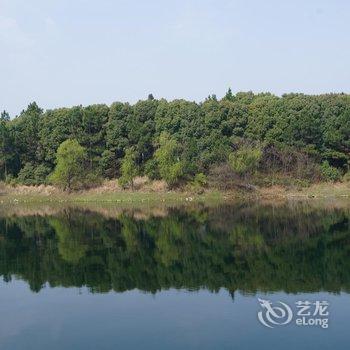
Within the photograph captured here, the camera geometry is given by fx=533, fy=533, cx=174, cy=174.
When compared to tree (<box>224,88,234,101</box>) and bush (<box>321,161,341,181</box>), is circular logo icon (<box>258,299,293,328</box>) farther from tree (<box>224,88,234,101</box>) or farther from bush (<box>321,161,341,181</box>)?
tree (<box>224,88,234,101</box>)

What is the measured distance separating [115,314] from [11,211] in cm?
4004

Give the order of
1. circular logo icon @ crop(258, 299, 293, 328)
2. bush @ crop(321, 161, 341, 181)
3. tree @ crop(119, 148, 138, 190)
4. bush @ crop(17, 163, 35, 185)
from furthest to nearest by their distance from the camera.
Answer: bush @ crop(17, 163, 35, 185) → tree @ crop(119, 148, 138, 190) → bush @ crop(321, 161, 341, 181) → circular logo icon @ crop(258, 299, 293, 328)

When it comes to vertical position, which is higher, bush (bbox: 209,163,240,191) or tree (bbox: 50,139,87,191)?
tree (bbox: 50,139,87,191)

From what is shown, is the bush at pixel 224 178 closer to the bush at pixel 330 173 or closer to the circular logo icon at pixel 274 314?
the bush at pixel 330 173

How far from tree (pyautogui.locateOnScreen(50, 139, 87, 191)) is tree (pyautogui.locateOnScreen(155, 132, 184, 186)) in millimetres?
10091

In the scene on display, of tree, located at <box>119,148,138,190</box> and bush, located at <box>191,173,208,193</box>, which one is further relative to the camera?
tree, located at <box>119,148,138,190</box>

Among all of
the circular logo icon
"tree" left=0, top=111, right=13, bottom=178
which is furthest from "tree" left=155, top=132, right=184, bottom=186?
the circular logo icon

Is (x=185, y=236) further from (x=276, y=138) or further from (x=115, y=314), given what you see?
(x=276, y=138)

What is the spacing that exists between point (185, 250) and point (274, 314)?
14078 mm

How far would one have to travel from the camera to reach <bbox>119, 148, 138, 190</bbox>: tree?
65375mm

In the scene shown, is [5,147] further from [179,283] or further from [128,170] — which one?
[179,283]

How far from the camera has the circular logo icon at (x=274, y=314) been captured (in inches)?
744

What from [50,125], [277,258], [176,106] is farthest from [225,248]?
[50,125]

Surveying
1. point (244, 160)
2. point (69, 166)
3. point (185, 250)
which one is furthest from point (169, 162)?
point (185, 250)
